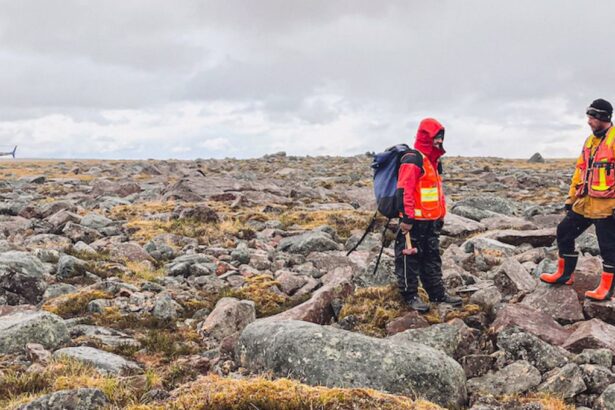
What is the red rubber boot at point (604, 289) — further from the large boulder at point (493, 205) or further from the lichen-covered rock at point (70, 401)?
the large boulder at point (493, 205)

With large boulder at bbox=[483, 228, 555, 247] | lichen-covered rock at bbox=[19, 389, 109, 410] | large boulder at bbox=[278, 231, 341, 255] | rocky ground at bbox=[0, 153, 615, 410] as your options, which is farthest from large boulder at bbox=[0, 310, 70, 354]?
large boulder at bbox=[483, 228, 555, 247]

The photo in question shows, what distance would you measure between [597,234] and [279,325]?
19.9 ft

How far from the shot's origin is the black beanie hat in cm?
857

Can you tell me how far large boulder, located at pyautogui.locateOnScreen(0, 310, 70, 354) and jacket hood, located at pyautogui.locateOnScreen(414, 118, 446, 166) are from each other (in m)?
7.10

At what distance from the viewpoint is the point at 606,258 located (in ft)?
29.7

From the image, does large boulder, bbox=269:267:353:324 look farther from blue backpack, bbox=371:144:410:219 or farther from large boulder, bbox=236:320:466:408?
large boulder, bbox=236:320:466:408

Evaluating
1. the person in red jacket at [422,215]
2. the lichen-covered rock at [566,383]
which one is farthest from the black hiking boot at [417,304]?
the lichen-covered rock at [566,383]

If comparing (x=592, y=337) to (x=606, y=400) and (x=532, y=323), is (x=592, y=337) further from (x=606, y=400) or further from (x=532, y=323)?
(x=606, y=400)

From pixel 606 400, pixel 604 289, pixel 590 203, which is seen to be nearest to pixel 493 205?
pixel 604 289

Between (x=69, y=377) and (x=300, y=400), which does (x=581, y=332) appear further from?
(x=69, y=377)

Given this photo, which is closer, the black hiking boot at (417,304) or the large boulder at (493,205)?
the black hiking boot at (417,304)

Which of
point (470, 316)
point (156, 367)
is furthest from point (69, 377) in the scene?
point (470, 316)

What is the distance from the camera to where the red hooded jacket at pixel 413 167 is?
29.8 ft

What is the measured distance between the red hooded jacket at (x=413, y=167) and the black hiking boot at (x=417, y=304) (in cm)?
160
